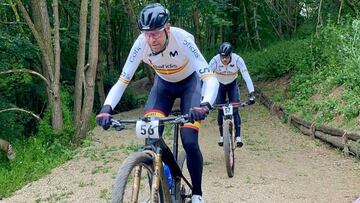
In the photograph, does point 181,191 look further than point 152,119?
Yes

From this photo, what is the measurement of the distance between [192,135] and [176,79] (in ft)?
2.26

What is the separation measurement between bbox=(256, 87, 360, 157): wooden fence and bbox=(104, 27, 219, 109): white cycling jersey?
4.65m

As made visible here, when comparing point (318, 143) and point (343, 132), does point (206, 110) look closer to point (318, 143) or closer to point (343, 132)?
point (343, 132)

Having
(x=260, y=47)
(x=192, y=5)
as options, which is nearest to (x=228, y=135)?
(x=192, y=5)

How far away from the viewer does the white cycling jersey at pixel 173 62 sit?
4461 millimetres

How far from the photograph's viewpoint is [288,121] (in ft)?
42.5

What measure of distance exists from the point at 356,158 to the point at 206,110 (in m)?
5.38

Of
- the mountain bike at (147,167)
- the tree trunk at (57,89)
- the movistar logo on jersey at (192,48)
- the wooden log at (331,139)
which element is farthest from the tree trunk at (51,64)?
the mountain bike at (147,167)

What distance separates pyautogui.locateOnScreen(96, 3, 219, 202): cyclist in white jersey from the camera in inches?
172

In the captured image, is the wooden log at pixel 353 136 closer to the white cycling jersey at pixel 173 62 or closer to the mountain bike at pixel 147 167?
the white cycling jersey at pixel 173 62

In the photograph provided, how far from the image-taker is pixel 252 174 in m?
7.86

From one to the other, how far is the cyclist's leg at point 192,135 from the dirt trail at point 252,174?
1798mm

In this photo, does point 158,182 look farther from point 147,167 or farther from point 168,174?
point 168,174

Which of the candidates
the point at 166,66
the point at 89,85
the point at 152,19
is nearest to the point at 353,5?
the point at 89,85
